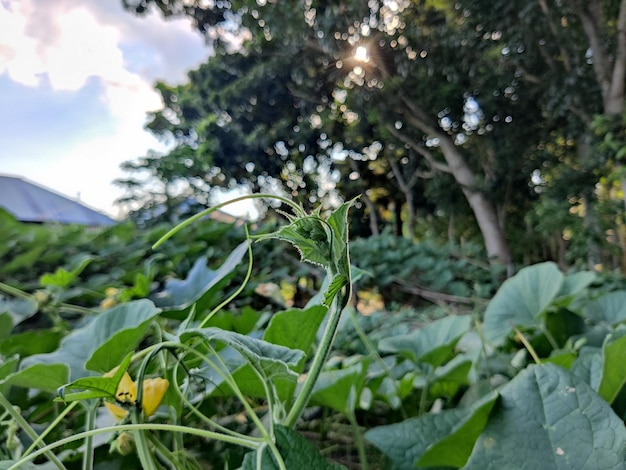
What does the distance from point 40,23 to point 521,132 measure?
8.65 ft

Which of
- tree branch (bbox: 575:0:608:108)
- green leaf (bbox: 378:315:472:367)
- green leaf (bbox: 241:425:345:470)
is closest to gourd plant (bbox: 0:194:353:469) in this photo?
green leaf (bbox: 241:425:345:470)

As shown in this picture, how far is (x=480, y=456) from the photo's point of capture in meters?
0.14

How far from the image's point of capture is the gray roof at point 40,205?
57.5 inches

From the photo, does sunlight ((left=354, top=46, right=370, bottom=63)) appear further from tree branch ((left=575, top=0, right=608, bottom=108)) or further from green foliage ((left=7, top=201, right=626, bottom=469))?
green foliage ((left=7, top=201, right=626, bottom=469))

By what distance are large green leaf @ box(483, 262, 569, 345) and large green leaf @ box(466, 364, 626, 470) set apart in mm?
198

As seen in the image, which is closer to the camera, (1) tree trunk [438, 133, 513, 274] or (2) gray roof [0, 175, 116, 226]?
(2) gray roof [0, 175, 116, 226]

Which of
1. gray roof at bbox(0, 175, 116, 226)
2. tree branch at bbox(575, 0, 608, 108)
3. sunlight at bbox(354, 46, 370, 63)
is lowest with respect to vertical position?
gray roof at bbox(0, 175, 116, 226)

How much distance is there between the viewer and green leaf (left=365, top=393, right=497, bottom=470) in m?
0.15

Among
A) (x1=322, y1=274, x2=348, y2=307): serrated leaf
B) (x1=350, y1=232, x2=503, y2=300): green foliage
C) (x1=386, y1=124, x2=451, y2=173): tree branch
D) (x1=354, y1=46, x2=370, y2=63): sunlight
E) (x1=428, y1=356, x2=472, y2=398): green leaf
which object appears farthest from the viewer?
(x1=386, y1=124, x2=451, y2=173): tree branch

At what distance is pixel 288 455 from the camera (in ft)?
0.38

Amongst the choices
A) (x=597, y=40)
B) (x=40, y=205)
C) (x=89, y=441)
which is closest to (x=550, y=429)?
(x=89, y=441)

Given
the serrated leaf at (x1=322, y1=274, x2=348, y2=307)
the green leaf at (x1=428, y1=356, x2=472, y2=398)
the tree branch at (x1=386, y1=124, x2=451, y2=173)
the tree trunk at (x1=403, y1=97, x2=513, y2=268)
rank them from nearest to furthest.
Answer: the serrated leaf at (x1=322, y1=274, x2=348, y2=307), the green leaf at (x1=428, y1=356, x2=472, y2=398), the tree trunk at (x1=403, y1=97, x2=513, y2=268), the tree branch at (x1=386, y1=124, x2=451, y2=173)

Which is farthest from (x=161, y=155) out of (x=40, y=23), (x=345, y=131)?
(x=345, y=131)

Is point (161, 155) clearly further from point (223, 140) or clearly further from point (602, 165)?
point (602, 165)
